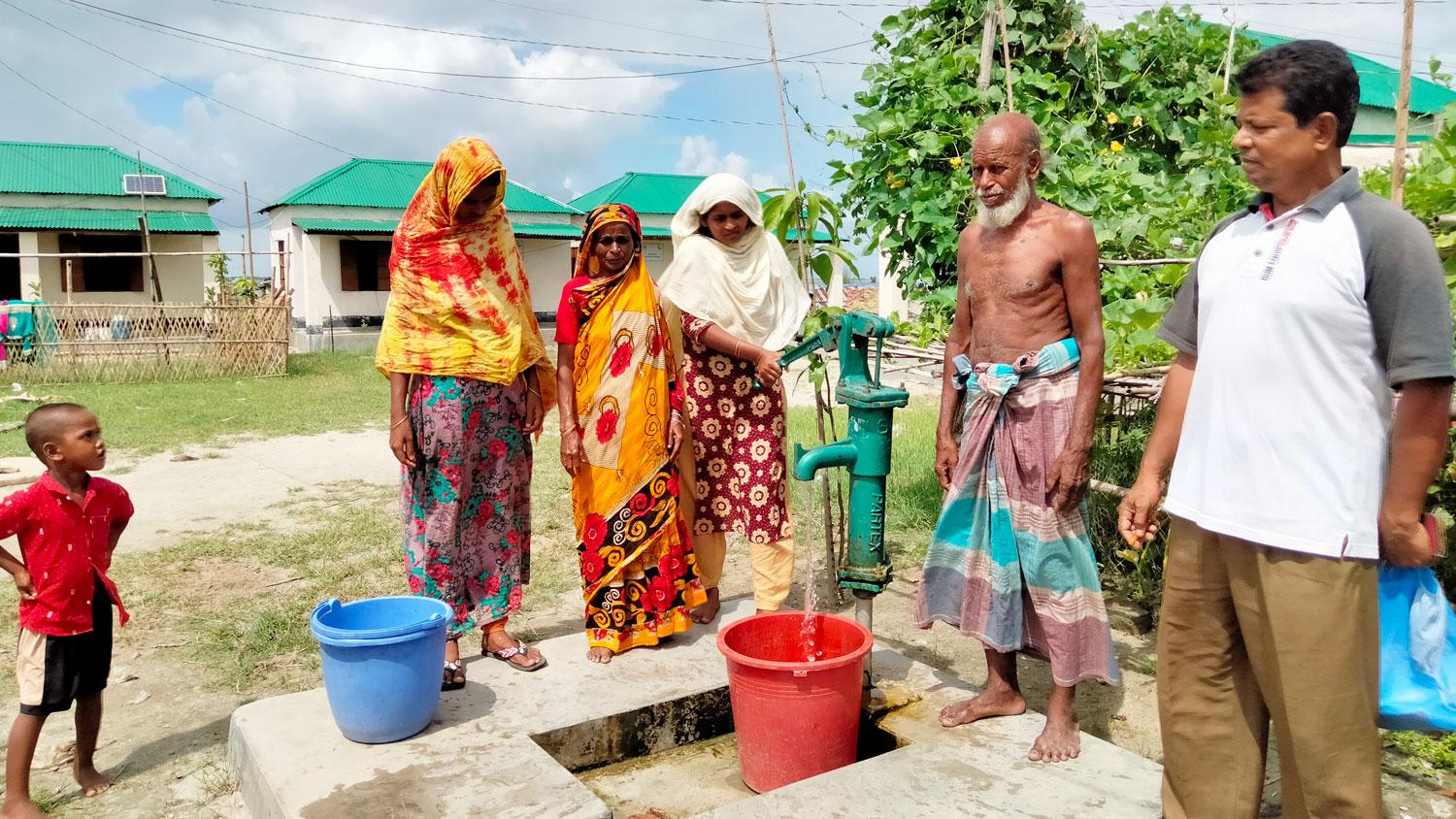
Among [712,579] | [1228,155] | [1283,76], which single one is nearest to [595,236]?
[712,579]

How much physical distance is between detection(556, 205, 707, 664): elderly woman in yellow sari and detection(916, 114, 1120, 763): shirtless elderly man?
1082 mm

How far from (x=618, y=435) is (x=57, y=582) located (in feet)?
5.41

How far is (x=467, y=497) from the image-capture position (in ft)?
10.9

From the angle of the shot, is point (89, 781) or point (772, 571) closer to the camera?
point (89, 781)

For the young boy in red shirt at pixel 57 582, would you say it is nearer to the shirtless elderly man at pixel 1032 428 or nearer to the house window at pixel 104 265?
the shirtless elderly man at pixel 1032 428

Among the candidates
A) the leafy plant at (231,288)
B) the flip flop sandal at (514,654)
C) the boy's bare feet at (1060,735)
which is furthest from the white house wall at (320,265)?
the boy's bare feet at (1060,735)

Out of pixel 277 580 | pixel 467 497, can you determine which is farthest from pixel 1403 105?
pixel 277 580

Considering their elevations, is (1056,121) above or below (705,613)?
above

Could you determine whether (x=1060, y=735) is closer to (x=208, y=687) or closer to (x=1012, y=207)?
(x=1012, y=207)

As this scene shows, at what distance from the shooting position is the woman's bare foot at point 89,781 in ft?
9.59

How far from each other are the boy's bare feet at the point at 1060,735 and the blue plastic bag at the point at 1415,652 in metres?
0.86

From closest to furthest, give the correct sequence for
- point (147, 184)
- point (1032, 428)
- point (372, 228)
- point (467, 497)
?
point (1032, 428) → point (467, 497) → point (372, 228) → point (147, 184)

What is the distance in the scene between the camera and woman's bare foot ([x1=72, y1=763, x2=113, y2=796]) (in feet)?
9.59

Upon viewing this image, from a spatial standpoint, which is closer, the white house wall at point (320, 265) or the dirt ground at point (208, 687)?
the dirt ground at point (208, 687)
